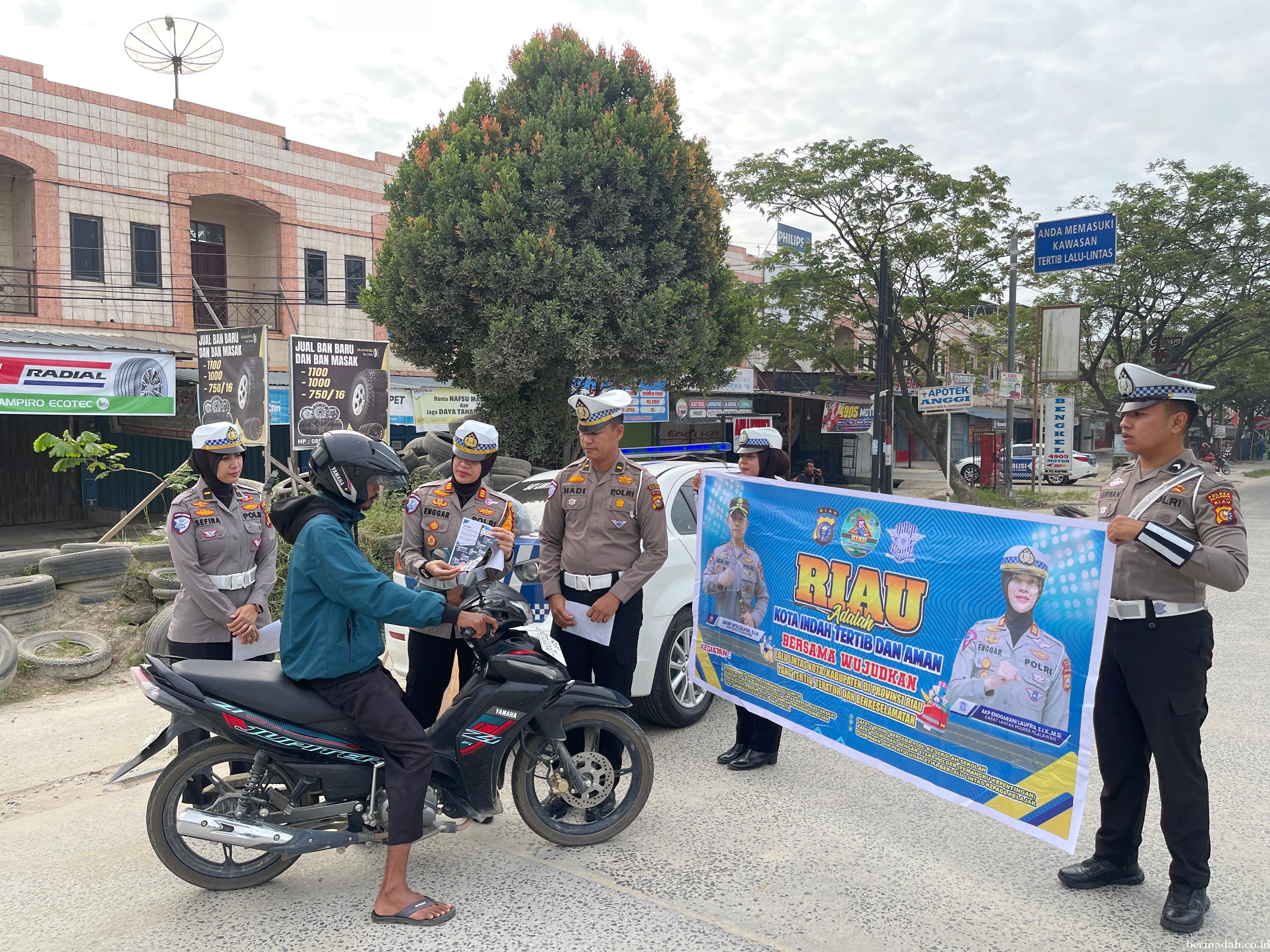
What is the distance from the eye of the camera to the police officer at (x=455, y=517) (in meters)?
4.22

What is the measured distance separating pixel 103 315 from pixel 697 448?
15.5m

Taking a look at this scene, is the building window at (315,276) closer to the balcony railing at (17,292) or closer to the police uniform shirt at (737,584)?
the balcony railing at (17,292)

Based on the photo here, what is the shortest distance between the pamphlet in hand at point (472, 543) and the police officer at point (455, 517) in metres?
0.03

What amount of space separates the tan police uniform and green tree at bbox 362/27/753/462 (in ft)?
26.2

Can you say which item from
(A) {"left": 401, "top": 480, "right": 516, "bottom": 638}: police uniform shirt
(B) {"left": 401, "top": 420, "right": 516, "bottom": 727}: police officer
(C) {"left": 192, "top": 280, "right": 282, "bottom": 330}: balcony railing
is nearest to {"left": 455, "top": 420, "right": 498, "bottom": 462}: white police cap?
(B) {"left": 401, "top": 420, "right": 516, "bottom": 727}: police officer

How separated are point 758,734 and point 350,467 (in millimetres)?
2631

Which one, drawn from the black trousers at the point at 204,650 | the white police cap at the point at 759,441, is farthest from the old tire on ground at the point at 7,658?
the white police cap at the point at 759,441

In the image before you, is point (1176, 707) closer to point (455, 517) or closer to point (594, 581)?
point (594, 581)

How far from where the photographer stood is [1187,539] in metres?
2.97

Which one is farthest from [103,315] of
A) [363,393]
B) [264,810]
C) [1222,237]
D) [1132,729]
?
[1222,237]

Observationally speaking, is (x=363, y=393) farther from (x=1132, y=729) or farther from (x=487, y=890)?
(x=1132, y=729)

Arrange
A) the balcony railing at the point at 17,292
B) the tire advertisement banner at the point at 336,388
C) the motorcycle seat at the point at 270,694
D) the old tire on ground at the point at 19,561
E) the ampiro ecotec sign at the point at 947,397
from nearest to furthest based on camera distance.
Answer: the motorcycle seat at the point at 270,694
the old tire on ground at the point at 19,561
the tire advertisement banner at the point at 336,388
the balcony railing at the point at 17,292
the ampiro ecotec sign at the point at 947,397

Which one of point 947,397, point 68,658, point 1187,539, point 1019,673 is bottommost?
point 68,658

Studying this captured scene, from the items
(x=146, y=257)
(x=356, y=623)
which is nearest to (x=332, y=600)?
(x=356, y=623)
